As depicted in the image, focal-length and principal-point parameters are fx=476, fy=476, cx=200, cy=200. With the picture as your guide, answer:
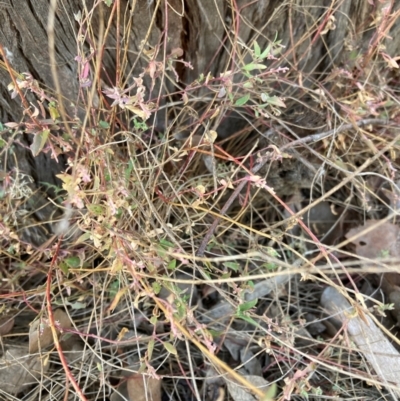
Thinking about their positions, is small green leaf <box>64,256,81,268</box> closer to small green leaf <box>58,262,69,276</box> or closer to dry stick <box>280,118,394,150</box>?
small green leaf <box>58,262,69,276</box>

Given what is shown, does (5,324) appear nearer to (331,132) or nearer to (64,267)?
(64,267)

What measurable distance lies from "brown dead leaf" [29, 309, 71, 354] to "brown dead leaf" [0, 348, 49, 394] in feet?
0.12

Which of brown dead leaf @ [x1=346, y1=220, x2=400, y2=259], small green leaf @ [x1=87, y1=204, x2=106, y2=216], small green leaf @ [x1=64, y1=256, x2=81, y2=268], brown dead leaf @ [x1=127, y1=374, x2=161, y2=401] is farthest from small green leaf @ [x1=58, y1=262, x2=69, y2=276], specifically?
brown dead leaf @ [x1=346, y1=220, x2=400, y2=259]

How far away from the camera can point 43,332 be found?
1063 millimetres

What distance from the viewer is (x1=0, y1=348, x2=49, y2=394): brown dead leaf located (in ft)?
3.60

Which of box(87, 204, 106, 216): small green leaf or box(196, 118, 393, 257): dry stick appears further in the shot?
box(196, 118, 393, 257): dry stick

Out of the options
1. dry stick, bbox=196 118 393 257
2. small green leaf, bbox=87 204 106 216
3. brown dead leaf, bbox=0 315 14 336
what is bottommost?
brown dead leaf, bbox=0 315 14 336

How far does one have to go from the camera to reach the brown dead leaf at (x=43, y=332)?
103cm

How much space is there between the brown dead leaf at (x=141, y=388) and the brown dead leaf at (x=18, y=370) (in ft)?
0.67

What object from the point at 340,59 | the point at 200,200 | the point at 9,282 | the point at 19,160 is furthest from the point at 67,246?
the point at 340,59

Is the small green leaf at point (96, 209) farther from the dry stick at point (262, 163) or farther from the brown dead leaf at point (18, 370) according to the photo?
the brown dead leaf at point (18, 370)

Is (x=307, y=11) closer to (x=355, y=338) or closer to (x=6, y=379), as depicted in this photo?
(x=355, y=338)

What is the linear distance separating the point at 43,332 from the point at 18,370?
0.46 feet

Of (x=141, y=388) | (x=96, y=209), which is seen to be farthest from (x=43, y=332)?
(x=96, y=209)
